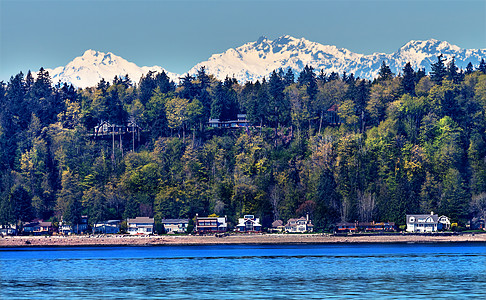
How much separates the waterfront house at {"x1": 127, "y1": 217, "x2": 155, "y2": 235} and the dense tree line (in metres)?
4.03

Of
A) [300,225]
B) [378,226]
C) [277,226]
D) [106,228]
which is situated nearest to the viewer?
[378,226]

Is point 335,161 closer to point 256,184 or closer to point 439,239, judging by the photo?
point 256,184

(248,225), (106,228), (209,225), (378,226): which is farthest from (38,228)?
(378,226)

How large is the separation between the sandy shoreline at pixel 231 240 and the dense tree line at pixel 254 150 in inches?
319

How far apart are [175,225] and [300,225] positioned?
2435 cm

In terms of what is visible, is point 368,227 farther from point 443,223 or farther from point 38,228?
point 38,228

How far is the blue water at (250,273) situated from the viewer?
5769cm

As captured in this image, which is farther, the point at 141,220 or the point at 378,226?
the point at 141,220

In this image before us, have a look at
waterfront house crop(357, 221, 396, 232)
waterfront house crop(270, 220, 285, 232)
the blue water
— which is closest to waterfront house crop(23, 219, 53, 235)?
the blue water

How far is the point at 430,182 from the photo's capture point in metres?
137

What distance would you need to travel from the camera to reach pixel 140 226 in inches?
5290

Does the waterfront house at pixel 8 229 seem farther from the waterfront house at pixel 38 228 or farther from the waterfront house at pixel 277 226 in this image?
the waterfront house at pixel 277 226

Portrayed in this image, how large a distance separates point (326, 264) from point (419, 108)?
83.0 m

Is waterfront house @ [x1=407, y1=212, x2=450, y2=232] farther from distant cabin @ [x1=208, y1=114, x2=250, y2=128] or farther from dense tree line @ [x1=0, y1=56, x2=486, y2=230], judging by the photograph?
distant cabin @ [x1=208, y1=114, x2=250, y2=128]
